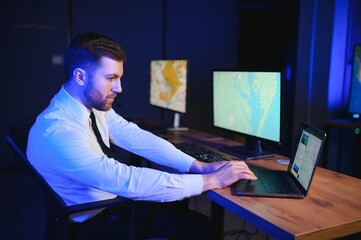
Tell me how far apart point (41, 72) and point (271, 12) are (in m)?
2.93

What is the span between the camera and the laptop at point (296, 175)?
1327 millimetres

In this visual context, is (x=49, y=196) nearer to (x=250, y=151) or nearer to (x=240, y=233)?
(x=250, y=151)

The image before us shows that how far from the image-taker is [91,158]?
1.27 meters

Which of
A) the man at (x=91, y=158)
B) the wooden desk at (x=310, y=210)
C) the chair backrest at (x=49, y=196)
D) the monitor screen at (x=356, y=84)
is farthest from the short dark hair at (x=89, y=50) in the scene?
the monitor screen at (x=356, y=84)

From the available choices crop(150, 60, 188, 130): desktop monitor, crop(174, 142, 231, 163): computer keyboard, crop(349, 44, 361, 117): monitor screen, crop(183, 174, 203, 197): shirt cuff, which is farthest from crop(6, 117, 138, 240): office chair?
crop(349, 44, 361, 117): monitor screen

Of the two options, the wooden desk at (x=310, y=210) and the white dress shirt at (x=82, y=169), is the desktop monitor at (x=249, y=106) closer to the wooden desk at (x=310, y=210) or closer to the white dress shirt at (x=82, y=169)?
the wooden desk at (x=310, y=210)

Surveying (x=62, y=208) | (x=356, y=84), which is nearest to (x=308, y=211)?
(x=62, y=208)

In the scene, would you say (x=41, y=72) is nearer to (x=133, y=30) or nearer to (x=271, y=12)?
(x=133, y=30)

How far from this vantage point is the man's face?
1398 mm

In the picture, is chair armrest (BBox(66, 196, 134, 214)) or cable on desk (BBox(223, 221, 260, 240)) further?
cable on desk (BBox(223, 221, 260, 240))

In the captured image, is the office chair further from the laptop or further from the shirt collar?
the laptop

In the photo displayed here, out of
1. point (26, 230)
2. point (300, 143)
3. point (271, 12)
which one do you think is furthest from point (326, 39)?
point (26, 230)

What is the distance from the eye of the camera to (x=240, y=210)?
4.06 feet

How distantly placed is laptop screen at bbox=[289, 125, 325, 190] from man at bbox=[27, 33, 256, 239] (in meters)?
0.20
